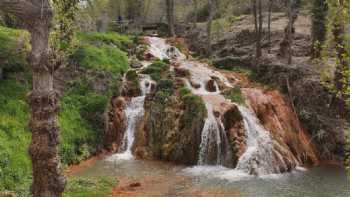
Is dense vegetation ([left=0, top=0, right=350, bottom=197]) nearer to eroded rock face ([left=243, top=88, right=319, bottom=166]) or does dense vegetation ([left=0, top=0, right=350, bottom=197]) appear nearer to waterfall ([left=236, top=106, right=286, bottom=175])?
eroded rock face ([left=243, top=88, right=319, bottom=166])

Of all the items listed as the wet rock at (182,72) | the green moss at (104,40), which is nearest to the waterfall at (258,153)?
the wet rock at (182,72)

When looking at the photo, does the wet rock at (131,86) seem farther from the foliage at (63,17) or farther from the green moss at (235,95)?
the green moss at (235,95)

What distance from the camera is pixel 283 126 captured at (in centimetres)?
2220

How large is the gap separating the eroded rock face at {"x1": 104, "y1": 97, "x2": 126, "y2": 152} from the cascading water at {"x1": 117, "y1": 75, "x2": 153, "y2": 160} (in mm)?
278

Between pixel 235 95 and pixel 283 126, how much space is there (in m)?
3.18

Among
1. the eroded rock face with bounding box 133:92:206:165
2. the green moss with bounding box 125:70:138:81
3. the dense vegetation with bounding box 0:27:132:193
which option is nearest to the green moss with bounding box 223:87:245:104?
the eroded rock face with bounding box 133:92:206:165

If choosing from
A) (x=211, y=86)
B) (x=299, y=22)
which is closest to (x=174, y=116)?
(x=211, y=86)

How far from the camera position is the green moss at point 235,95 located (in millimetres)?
22656

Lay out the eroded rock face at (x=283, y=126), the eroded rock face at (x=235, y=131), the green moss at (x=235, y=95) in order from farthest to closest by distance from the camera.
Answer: the green moss at (x=235, y=95) → the eroded rock face at (x=283, y=126) → the eroded rock face at (x=235, y=131)

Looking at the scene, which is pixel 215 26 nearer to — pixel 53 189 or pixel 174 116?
pixel 174 116

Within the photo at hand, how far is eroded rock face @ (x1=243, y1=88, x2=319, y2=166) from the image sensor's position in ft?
68.4

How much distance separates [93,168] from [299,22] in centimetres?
2852

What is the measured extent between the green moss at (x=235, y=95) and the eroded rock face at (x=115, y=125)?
6.22 metres

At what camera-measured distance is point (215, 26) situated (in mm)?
39406
